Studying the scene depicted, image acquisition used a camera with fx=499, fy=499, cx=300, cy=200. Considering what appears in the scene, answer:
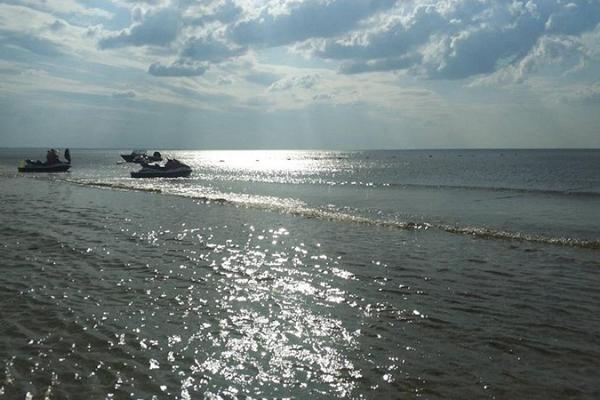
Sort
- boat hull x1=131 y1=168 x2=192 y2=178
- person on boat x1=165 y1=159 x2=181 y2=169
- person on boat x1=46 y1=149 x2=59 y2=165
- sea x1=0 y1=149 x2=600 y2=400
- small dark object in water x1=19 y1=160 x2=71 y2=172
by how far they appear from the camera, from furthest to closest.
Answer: person on boat x1=46 y1=149 x2=59 y2=165
small dark object in water x1=19 y1=160 x2=71 y2=172
person on boat x1=165 y1=159 x2=181 y2=169
boat hull x1=131 y1=168 x2=192 y2=178
sea x1=0 y1=149 x2=600 y2=400

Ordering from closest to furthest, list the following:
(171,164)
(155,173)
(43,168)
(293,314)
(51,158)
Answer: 1. (293,314)
2. (155,173)
3. (171,164)
4. (43,168)
5. (51,158)

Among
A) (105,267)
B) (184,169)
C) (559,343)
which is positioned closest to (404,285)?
(559,343)

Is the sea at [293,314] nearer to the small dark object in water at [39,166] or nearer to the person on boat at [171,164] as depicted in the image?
the person on boat at [171,164]

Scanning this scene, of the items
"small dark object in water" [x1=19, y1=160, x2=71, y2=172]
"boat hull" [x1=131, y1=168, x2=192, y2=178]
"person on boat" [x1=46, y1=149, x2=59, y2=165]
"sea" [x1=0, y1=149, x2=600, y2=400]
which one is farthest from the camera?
"person on boat" [x1=46, y1=149, x2=59, y2=165]

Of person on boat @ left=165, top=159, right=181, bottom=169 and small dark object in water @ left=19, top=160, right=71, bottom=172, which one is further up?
person on boat @ left=165, top=159, right=181, bottom=169

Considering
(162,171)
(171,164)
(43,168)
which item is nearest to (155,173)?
(162,171)

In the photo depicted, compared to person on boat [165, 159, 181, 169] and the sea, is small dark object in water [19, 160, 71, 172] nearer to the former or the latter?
person on boat [165, 159, 181, 169]

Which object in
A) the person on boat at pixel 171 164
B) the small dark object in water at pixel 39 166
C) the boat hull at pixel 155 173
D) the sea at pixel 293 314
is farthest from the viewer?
the small dark object in water at pixel 39 166

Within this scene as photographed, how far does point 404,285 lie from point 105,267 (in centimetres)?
749

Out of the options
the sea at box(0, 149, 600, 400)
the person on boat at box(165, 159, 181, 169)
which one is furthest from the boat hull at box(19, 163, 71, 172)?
the sea at box(0, 149, 600, 400)

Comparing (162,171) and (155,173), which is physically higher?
(162,171)

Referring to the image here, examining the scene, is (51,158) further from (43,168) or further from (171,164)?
(171,164)

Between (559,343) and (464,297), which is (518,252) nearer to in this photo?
(464,297)

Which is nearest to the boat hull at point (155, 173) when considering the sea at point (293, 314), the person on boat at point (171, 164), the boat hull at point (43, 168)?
the person on boat at point (171, 164)
